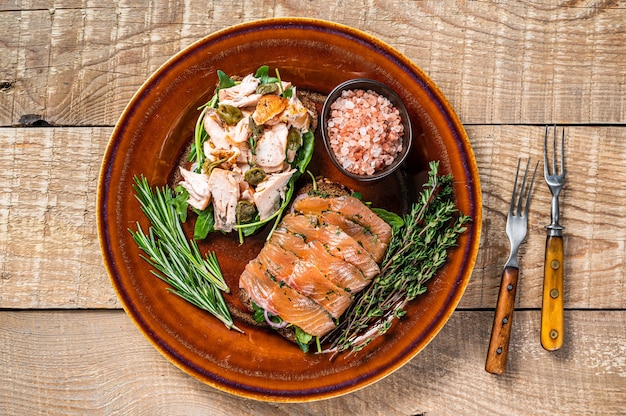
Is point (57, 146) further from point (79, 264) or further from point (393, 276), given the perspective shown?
point (393, 276)

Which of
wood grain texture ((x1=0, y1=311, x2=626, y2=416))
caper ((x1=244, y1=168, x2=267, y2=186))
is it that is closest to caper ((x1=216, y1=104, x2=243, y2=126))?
caper ((x1=244, y1=168, x2=267, y2=186))

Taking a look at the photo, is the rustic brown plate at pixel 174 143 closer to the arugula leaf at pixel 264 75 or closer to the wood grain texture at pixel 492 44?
the arugula leaf at pixel 264 75

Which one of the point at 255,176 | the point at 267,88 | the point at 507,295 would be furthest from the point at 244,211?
the point at 507,295

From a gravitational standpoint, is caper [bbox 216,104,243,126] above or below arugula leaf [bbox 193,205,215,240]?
above

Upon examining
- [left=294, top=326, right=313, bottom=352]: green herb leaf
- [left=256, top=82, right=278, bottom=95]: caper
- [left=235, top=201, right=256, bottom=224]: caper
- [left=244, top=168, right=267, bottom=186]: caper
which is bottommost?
[left=294, top=326, right=313, bottom=352]: green herb leaf

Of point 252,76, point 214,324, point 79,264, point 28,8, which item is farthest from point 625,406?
point 28,8

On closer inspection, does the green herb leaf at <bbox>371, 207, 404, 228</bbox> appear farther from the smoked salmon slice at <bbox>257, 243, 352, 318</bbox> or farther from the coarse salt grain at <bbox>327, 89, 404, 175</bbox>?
the smoked salmon slice at <bbox>257, 243, 352, 318</bbox>
